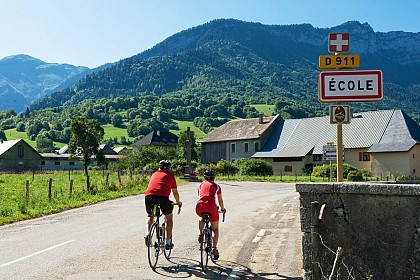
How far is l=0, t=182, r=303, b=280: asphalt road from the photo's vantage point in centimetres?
807

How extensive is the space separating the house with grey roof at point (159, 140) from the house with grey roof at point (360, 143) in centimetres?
5006

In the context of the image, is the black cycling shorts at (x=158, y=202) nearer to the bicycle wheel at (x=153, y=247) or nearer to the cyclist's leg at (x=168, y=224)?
the cyclist's leg at (x=168, y=224)

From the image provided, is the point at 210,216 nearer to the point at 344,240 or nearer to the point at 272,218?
the point at 344,240

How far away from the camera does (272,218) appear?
51.8 ft

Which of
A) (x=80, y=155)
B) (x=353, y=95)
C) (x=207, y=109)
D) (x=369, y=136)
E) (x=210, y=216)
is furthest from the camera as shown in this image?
(x=207, y=109)

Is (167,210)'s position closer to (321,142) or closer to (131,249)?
(131,249)

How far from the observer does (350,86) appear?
7.22 meters

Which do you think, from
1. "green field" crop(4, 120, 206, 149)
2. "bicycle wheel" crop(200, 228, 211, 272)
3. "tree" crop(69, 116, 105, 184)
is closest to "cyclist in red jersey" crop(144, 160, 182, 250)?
"bicycle wheel" crop(200, 228, 211, 272)

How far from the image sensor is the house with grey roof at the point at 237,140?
229 ft

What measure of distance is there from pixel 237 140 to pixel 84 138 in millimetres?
41592

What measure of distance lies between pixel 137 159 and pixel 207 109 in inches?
4121

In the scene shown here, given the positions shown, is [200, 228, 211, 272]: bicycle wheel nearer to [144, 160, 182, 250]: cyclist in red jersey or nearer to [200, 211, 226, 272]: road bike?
[200, 211, 226, 272]: road bike

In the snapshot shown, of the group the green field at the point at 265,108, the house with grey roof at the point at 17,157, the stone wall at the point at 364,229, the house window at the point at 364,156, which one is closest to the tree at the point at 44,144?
the house with grey roof at the point at 17,157

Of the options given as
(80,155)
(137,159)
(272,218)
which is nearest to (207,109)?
(137,159)
